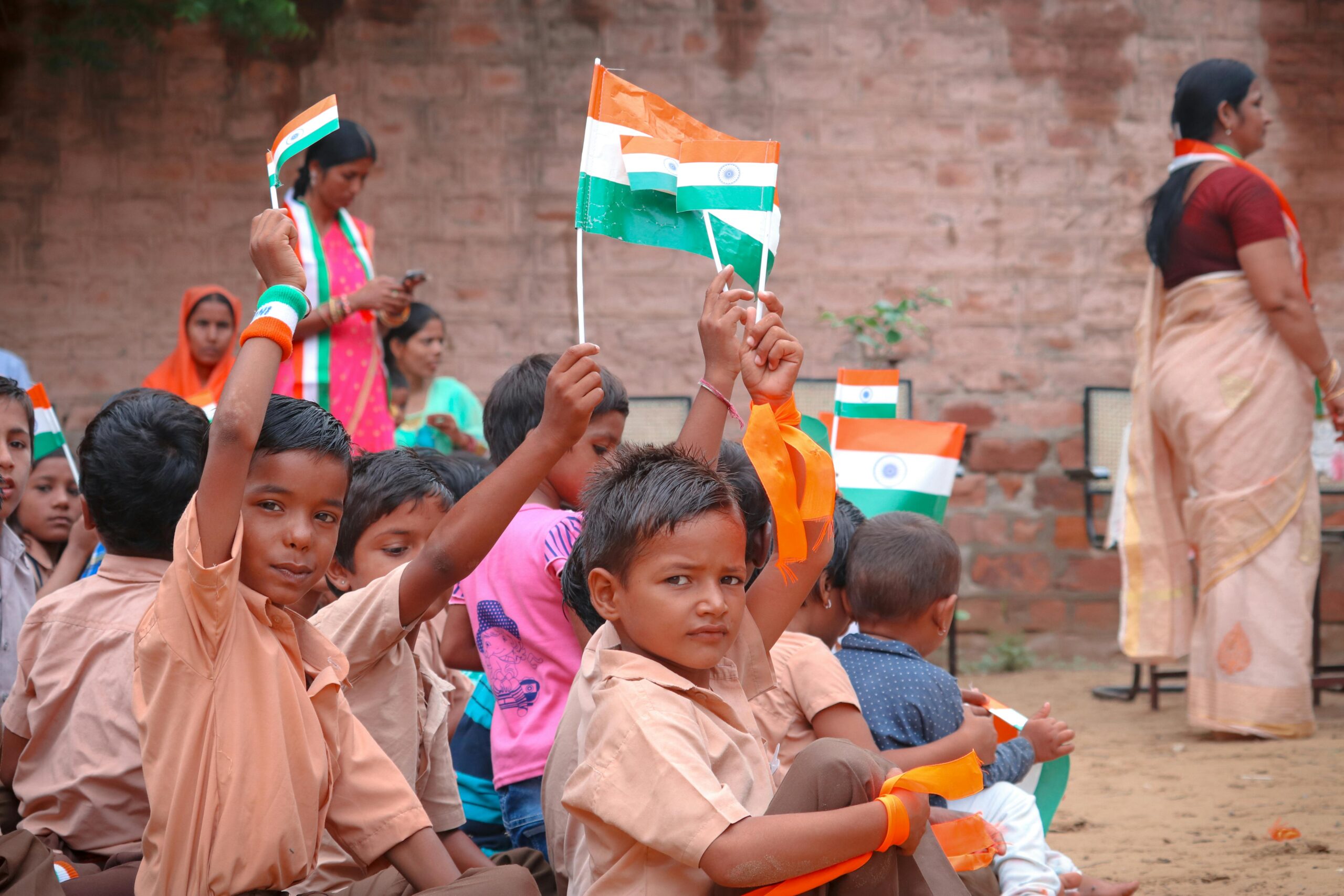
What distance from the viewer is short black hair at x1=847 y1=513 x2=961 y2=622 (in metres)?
2.59

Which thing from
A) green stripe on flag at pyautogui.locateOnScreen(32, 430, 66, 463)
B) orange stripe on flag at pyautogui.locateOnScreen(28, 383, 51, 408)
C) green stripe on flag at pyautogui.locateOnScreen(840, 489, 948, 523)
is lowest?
green stripe on flag at pyautogui.locateOnScreen(840, 489, 948, 523)

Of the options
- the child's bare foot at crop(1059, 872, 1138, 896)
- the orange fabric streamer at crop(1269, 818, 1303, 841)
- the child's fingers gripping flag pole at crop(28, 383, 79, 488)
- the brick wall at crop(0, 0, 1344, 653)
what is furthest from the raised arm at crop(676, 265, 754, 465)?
the brick wall at crop(0, 0, 1344, 653)

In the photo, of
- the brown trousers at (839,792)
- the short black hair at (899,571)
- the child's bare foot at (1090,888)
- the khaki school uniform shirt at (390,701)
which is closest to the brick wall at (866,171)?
the short black hair at (899,571)

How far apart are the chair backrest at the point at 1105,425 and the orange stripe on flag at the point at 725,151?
13.6 feet

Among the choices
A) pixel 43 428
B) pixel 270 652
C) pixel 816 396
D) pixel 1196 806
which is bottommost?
pixel 1196 806

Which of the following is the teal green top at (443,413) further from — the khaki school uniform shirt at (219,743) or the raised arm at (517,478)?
the khaki school uniform shirt at (219,743)

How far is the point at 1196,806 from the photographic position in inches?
141

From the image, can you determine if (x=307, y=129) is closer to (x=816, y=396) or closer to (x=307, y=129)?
(x=307, y=129)

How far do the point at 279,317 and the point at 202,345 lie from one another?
10.6 feet

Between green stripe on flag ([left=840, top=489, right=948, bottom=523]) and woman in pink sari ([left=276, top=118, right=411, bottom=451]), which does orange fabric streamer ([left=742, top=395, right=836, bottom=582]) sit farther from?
woman in pink sari ([left=276, top=118, right=411, bottom=451])

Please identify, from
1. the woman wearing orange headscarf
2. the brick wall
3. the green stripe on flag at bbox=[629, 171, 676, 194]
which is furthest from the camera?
the brick wall

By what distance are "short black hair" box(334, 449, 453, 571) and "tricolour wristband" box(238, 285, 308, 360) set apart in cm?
69

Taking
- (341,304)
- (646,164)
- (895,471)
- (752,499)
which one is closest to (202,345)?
(341,304)

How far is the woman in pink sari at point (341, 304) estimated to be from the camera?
4246mm
